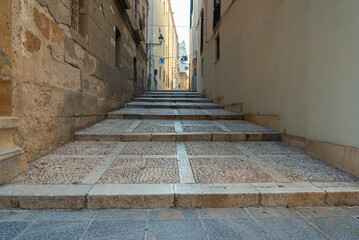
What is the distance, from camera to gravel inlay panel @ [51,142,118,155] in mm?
3181

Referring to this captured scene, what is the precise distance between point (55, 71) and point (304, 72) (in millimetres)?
3947

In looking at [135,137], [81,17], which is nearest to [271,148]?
[135,137]

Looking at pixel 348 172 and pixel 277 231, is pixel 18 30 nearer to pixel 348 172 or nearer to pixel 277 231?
pixel 277 231

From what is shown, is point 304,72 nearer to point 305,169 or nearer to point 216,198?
point 305,169

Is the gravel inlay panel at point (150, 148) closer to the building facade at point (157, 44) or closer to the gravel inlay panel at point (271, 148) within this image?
the gravel inlay panel at point (271, 148)

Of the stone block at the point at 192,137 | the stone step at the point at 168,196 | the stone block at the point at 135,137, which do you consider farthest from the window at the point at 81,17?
the stone step at the point at 168,196

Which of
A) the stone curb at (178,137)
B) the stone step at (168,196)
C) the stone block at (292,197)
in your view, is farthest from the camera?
the stone curb at (178,137)

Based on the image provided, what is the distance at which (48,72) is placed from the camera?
300cm

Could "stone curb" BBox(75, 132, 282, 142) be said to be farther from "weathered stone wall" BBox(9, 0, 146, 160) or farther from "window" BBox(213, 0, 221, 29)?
"window" BBox(213, 0, 221, 29)

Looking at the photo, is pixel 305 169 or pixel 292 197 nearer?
pixel 292 197

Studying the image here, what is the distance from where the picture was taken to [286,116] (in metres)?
3.95

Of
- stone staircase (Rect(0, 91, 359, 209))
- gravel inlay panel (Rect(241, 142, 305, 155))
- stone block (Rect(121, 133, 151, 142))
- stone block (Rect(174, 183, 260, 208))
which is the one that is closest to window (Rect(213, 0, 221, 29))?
gravel inlay panel (Rect(241, 142, 305, 155))

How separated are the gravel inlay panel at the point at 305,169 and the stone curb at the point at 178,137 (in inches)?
37.8

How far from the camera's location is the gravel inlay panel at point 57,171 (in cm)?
223
